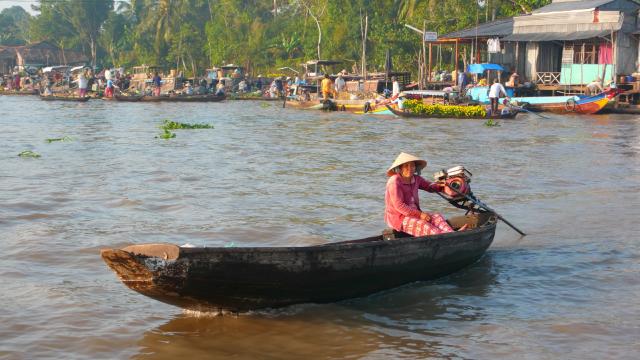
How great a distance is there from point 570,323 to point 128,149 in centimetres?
1397

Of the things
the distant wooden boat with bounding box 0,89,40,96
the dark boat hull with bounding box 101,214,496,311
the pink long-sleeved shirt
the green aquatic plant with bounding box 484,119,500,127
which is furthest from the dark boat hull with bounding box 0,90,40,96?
the dark boat hull with bounding box 101,214,496,311

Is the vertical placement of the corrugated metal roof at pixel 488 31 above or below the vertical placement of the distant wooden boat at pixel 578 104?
above

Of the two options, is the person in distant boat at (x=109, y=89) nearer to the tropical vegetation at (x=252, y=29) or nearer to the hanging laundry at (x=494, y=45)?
the tropical vegetation at (x=252, y=29)

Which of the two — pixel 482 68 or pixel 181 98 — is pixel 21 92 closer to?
pixel 181 98

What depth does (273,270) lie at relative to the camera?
582cm

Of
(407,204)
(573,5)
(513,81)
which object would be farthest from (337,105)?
(407,204)

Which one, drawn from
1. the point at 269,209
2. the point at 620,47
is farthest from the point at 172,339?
the point at 620,47

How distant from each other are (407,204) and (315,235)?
2324mm

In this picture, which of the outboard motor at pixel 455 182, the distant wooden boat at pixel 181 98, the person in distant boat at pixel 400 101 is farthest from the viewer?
the distant wooden boat at pixel 181 98

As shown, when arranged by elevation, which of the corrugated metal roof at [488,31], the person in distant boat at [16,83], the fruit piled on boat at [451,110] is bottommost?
the fruit piled on boat at [451,110]

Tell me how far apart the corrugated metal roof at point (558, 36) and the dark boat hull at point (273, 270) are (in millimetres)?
24395

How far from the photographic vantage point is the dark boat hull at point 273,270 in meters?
5.45

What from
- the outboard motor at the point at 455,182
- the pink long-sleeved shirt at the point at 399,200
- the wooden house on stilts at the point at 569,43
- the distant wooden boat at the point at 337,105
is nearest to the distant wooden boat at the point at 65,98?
the distant wooden boat at the point at 337,105

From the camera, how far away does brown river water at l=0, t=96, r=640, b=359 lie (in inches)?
233
